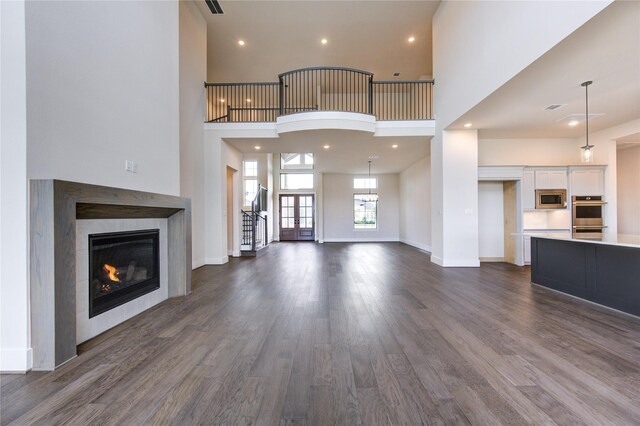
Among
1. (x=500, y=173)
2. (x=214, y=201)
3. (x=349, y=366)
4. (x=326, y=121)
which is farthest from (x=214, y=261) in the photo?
(x=500, y=173)

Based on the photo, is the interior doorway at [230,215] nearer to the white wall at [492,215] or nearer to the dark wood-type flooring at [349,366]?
the dark wood-type flooring at [349,366]

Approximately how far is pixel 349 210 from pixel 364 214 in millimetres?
663

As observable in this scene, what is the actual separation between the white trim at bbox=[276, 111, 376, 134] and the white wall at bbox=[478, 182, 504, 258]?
3158 mm

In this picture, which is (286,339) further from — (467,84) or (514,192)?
(514,192)

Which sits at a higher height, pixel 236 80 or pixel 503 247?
pixel 236 80

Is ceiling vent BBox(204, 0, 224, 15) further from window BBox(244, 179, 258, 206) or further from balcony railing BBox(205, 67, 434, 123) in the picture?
window BBox(244, 179, 258, 206)

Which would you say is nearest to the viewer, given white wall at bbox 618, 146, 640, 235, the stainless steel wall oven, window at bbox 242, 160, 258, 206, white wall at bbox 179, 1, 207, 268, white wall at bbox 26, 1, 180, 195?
white wall at bbox 26, 1, 180, 195

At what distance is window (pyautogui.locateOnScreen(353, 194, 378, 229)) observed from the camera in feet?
38.1

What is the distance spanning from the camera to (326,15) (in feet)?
20.0

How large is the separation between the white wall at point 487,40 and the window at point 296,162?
6834 millimetres

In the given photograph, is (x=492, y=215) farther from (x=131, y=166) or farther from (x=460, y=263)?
(x=131, y=166)

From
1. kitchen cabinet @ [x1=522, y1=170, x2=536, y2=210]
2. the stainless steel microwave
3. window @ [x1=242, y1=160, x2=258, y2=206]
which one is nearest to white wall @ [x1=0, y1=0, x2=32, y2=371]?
kitchen cabinet @ [x1=522, y1=170, x2=536, y2=210]

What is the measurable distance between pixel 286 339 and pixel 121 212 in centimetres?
206

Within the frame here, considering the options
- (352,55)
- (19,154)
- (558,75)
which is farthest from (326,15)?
(19,154)
